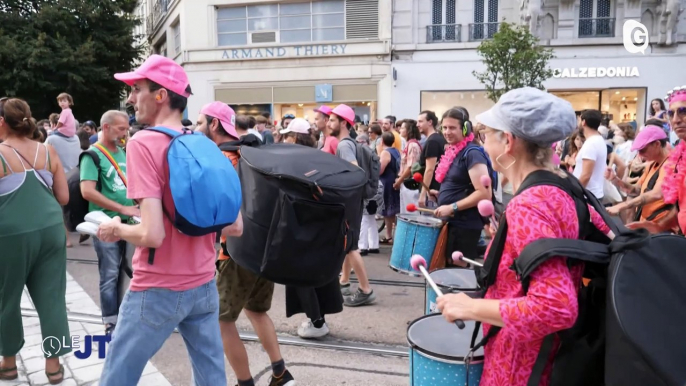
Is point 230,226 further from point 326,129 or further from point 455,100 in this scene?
point 455,100

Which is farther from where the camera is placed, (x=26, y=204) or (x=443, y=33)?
(x=443, y=33)

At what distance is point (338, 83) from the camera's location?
73.6 ft

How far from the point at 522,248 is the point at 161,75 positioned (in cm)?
166

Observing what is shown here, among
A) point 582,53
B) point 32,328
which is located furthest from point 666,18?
point 32,328

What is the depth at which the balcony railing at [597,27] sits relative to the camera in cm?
2081

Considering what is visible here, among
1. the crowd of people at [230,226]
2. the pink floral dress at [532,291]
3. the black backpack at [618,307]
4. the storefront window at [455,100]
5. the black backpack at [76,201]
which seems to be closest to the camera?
the black backpack at [618,307]

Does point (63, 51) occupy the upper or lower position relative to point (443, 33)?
lower

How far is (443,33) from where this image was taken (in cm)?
2172

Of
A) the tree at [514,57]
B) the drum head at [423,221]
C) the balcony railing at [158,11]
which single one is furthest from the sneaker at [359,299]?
the balcony railing at [158,11]

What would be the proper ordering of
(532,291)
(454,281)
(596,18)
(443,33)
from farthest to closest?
(443,33), (596,18), (454,281), (532,291)

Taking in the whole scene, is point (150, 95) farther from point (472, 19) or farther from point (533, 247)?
point (472, 19)

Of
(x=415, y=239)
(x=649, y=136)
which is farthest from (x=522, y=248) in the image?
(x=649, y=136)

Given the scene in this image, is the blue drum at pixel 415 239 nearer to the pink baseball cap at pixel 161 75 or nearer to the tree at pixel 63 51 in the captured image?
the pink baseball cap at pixel 161 75

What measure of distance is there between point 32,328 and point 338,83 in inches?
743
